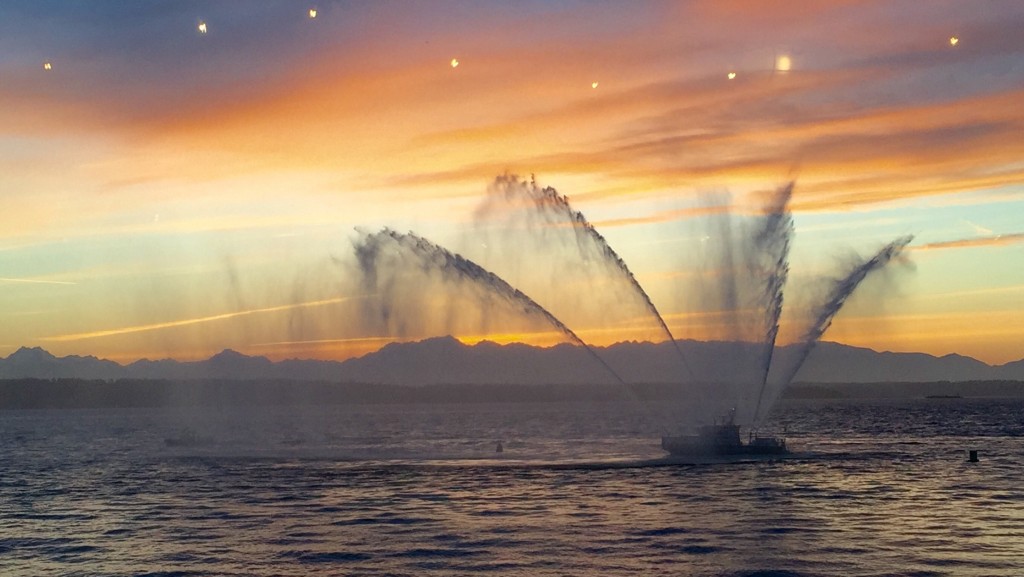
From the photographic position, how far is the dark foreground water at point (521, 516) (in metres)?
43.4

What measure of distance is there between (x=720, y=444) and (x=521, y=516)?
102ft

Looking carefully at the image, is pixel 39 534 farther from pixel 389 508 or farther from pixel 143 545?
pixel 389 508

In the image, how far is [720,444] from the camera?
83.3 metres

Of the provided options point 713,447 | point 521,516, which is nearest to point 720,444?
point 713,447

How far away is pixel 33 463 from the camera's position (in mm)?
118188

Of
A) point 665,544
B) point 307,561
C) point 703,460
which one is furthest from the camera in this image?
point 703,460

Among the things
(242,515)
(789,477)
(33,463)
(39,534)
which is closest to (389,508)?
(242,515)

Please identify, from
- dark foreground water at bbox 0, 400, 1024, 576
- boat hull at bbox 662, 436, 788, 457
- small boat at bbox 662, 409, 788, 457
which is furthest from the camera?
boat hull at bbox 662, 436, 788, 457

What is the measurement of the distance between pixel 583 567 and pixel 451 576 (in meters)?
5.26

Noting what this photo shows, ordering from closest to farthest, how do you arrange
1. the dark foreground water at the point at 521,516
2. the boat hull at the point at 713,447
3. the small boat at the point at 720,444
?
the dark foreground water at the point at 521,516, the small boat at the point at 720,444, the boat hull at the point at 713,447

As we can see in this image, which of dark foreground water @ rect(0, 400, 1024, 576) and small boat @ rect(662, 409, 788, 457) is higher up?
small boat @ rect(662, 409, 788, 457)

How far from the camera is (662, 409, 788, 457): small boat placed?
274 ft

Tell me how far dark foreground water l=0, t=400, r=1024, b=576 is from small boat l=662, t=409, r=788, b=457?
1698 mm

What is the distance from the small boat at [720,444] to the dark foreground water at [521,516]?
5.57ft
